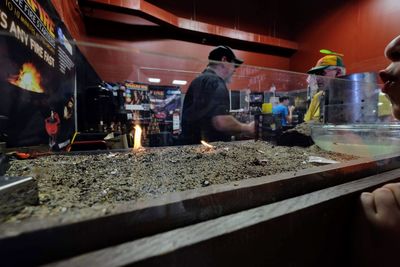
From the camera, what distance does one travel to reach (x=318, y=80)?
1.42 m

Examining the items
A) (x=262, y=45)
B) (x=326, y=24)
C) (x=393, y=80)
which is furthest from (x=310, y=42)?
(x=393, y=80)

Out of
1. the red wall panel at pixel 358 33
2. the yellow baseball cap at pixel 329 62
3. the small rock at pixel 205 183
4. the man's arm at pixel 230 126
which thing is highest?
the red wall panel at pixel 358 33

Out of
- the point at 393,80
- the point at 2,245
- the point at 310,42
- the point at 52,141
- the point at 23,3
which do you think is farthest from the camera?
the point at 310,42

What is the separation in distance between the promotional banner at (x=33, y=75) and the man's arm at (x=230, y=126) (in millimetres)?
830

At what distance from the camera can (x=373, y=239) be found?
0.40 m

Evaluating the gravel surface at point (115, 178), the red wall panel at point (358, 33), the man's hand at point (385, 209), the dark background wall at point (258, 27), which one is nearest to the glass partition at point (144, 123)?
the gravel surface at point (115, 178)

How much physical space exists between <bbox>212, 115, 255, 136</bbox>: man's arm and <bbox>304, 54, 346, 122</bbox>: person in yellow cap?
0.47 metres

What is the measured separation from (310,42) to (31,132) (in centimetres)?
460

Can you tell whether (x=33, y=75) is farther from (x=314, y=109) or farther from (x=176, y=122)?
(x=314, y=109)

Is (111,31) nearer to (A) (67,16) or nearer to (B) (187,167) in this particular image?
(A) (67,16)

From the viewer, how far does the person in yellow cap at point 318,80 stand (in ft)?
4.69

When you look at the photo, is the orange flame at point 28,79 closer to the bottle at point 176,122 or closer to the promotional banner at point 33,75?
the promotional banner at point 33,75

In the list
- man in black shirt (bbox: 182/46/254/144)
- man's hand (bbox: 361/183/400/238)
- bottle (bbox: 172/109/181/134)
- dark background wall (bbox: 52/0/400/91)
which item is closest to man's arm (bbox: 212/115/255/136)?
man in black shirt (bbox: 182/46/254/144)

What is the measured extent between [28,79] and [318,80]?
→ 5.67 ft
